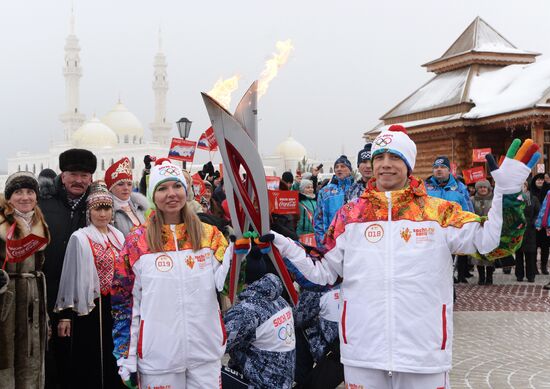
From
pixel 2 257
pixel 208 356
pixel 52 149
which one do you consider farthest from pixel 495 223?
pixel 52 149

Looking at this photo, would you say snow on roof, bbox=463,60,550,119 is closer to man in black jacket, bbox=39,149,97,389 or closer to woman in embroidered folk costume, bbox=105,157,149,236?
woman in embroidered folk costume, bbox=105,157,149,236

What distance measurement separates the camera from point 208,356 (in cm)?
370

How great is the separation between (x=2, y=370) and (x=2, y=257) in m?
0.71

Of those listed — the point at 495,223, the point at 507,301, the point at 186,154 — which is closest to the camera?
the point at 495,223

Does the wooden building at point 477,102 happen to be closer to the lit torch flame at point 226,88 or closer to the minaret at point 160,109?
the lit torch flame at point 226,88

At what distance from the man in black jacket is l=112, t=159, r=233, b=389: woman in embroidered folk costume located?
1.53 meters

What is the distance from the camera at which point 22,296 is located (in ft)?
14.8

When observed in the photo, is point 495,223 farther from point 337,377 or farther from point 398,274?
point 337,377

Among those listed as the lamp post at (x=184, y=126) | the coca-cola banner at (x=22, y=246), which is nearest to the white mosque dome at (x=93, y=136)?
the lamp post at (x=184, y=126)

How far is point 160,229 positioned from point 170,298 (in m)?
0.38

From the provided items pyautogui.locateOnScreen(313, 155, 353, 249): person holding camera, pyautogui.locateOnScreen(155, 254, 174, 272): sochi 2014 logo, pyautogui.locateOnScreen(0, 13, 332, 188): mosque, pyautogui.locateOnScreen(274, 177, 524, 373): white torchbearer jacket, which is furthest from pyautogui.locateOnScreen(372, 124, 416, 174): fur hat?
pyautogui.locateOnScreen(0, 13, 332, 188): mosque

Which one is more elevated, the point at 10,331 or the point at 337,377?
the point at 10,331

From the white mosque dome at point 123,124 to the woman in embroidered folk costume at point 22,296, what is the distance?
98262 mm

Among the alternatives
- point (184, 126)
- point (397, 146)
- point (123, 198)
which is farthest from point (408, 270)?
point (184, 126)
